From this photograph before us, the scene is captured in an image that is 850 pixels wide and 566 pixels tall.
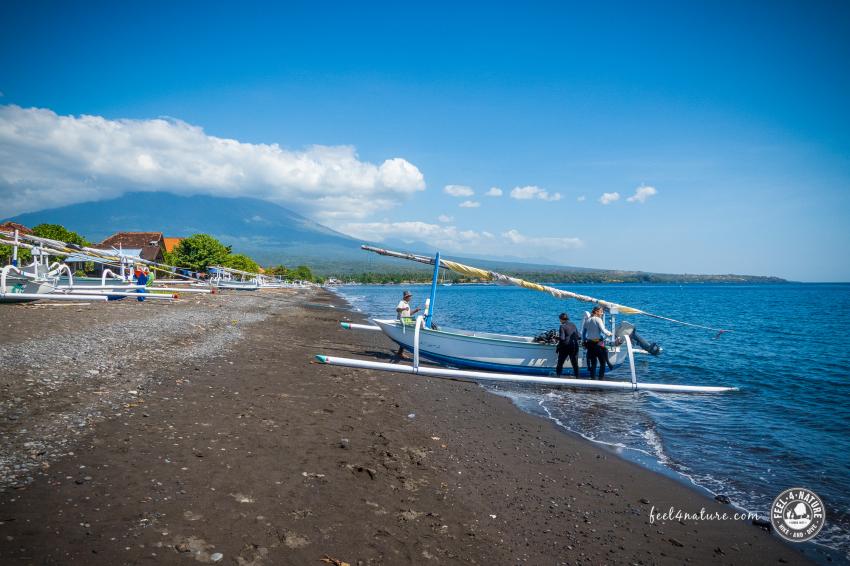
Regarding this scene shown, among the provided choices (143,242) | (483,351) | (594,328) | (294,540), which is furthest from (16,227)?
(294,540)

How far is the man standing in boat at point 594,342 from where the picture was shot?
49.4ft

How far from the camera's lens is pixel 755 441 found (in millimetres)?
9602

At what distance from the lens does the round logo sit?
5.93 m

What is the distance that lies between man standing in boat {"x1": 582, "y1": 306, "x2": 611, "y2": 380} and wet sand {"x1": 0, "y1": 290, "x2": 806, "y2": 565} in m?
5.67

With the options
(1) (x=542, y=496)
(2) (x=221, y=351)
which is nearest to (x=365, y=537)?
(1) (x=542, y=496)

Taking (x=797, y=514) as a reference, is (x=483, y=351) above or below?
above

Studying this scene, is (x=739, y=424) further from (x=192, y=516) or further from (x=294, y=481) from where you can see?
(x=192, y=516)

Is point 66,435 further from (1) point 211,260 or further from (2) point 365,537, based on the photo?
(1) point 211,260

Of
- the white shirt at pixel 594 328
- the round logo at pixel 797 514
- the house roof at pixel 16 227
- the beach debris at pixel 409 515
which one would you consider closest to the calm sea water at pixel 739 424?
the round logo at pixel 797 514

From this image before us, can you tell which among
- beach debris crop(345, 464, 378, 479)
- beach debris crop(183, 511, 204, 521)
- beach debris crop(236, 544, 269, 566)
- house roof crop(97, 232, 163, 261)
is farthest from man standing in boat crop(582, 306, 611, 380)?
house roof crop(97, 232, 163, 261)

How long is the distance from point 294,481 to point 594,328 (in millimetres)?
12192

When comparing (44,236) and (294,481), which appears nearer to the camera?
(294,481)

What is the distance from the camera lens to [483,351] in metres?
15.6

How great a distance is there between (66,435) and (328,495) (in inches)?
151
